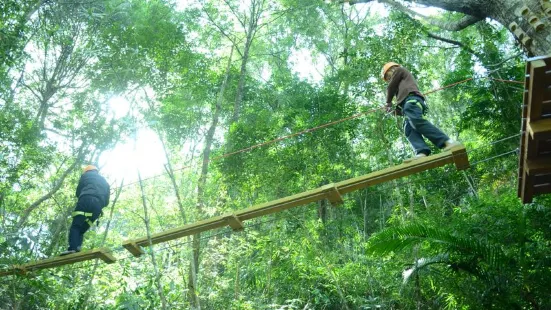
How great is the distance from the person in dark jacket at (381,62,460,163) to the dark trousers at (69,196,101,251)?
2883mm

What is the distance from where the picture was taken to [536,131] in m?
3.07

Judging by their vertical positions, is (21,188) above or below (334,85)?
below

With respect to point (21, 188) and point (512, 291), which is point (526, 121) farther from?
point (21, 188)

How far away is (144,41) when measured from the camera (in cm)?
779

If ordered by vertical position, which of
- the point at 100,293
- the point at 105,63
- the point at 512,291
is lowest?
the point at 512,291

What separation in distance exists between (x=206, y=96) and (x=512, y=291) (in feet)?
20.7

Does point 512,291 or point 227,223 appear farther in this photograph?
point 512,291

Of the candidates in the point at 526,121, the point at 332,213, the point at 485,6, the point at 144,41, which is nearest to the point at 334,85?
the point at 332,213

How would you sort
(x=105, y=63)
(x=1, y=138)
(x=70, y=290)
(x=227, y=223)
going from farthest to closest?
(x=105, y=63), (x=1, y=138), (x=70, y=290), (x=227, y=223)

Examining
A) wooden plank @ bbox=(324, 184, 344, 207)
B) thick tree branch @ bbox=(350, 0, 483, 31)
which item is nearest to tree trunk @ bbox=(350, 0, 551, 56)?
thick tree branch @ bbox=(350, 0, 483, 31)

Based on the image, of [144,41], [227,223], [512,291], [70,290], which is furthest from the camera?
[144,41]

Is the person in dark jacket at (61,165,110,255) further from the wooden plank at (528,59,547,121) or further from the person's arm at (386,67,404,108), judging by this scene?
the wooden plank at (528,59,547,121)

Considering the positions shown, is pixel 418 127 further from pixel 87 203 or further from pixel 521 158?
pixel 87 203

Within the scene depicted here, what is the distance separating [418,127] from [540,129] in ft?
3.71
